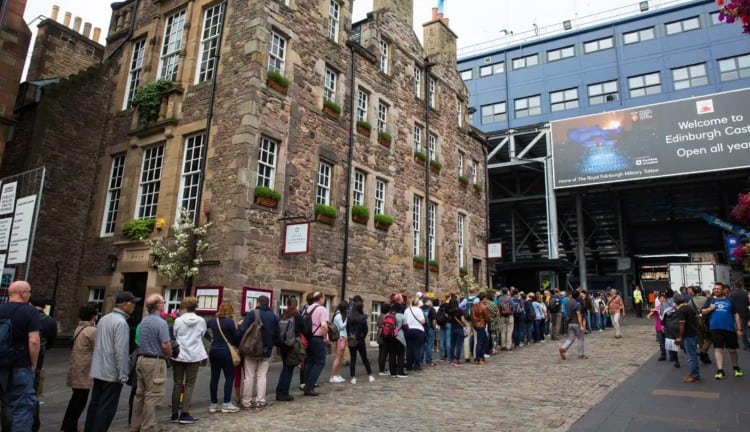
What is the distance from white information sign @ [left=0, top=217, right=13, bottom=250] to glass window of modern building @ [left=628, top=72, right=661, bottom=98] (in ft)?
124

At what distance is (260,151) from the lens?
13.7 metres

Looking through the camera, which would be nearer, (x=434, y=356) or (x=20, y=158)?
(x=434, y=356)

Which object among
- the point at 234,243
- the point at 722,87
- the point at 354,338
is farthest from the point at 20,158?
the point at 722,87

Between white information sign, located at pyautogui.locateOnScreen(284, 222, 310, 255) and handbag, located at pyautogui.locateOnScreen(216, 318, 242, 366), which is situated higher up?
white information sign, located at pyautogui.locateOnScreen(284, 222, 310, 255)

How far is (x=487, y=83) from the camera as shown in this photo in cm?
4275

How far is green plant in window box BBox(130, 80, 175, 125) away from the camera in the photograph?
1512 centimetres

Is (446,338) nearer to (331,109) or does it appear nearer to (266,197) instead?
(266,197)

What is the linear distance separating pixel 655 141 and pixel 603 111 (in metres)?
9.03

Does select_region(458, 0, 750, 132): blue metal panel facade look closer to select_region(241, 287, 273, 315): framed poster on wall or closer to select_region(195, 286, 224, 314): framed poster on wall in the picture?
select_region(241, 287, 273, 315): framed poster on wall

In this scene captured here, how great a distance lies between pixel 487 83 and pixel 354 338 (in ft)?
120

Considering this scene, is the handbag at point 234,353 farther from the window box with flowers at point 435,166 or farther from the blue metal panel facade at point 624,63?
the blue metal panel facade at point 624,63

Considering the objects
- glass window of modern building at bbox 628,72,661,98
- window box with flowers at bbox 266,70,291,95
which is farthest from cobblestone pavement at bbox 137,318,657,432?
glass window of modern building at bbox 628,72,661,98

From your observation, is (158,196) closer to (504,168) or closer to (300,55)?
(300,55)

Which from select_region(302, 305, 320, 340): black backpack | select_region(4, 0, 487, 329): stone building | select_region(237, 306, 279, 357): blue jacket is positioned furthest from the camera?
select_region(4, 0, 487, 329): stone building
